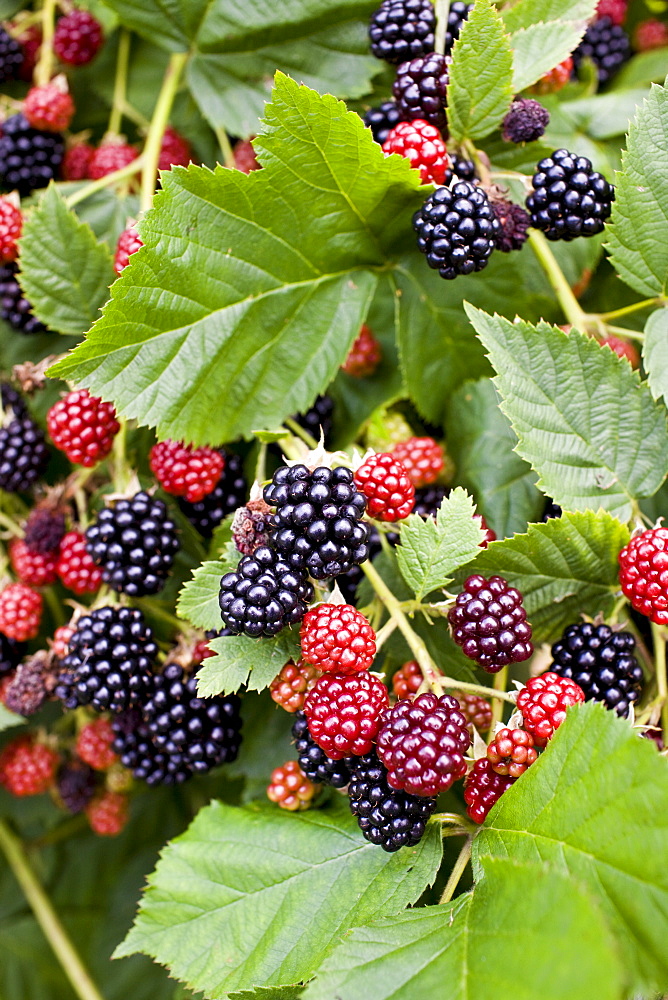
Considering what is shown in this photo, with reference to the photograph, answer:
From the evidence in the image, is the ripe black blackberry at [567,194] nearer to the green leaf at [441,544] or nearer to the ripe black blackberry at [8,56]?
the green leaf at [441,544]

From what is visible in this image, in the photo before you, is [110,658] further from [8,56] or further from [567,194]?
[8,56]

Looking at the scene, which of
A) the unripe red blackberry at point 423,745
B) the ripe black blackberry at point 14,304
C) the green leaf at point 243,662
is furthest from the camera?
the ripe black blackberry at point 14,304

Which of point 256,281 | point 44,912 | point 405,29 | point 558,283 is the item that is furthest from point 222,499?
point 44,912

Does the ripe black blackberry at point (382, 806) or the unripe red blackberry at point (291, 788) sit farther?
the unripe red blackberry at point (291, 788)

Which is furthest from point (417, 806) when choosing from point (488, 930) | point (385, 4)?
point (385, 4)

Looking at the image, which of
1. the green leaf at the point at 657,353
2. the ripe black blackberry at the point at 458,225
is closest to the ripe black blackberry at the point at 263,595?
the ripe black blackberry at the point at 458,225

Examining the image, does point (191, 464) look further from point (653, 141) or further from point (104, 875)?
point (104, 875)

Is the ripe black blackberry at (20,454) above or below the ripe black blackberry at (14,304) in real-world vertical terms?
below

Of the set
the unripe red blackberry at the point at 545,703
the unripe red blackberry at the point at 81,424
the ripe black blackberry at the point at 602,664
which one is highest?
the unripe red blackberry at the point at 81,424
